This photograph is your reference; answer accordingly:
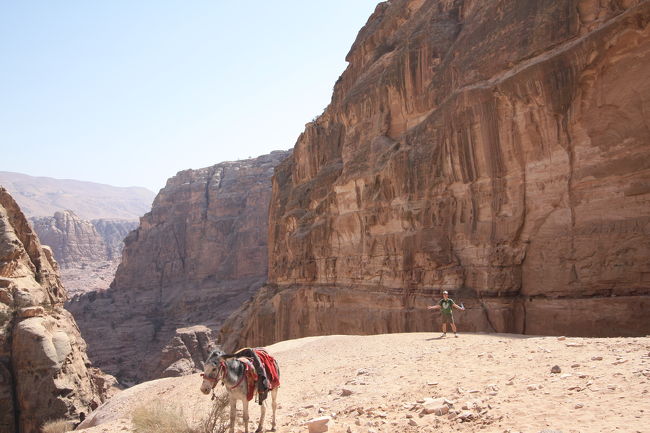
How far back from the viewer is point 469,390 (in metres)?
7.97

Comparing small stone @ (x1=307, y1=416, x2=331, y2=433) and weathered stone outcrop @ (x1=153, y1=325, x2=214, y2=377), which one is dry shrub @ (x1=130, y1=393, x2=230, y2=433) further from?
weathered stone outcrop @ (x1=153, y1=325, x2=214, y2=377)

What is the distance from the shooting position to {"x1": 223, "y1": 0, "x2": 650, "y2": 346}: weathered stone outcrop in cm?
1561

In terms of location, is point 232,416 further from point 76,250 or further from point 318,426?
point 76,250

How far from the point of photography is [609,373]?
24.3 feet

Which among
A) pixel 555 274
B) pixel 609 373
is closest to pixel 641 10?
pixel 555 274

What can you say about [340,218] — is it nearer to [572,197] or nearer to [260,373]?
[572,197]

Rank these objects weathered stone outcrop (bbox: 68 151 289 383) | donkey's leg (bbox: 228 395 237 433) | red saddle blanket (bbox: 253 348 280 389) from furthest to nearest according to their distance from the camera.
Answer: weathered stone outcrop (bbox: 68 151 289 383) → red saddle blanket (bbox: 253 348 280 389) → donkey's leg (bbox: 228 395 237 433)

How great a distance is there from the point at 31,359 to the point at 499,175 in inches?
922

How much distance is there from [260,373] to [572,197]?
13210mm

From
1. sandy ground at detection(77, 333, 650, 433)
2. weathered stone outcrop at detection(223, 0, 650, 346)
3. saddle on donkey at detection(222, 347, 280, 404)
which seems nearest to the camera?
sandy ground at detection(77, 333, 650, 433)

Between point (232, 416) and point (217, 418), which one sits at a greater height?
point (232, 416)

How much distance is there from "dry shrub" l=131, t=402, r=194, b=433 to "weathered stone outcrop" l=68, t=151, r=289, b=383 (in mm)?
63308

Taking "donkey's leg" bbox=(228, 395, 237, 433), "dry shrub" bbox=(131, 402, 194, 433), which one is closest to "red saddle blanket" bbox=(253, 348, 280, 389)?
"donkey's leg" bbox=(228, 395, 237, 433)

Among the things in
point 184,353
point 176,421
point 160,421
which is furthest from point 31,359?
point 184,353
